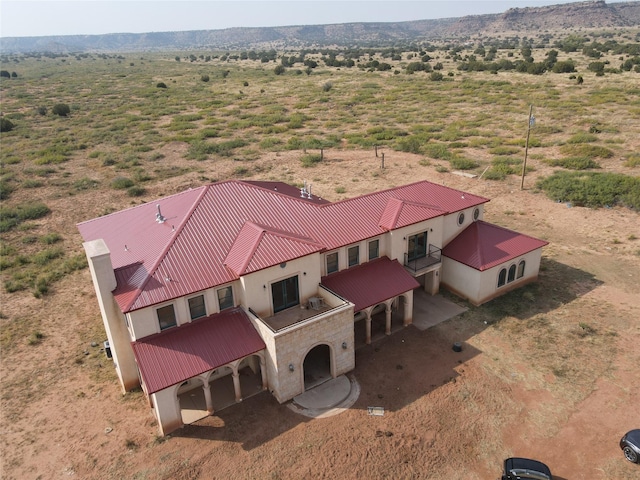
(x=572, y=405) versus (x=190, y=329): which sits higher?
(x=190, y=329)

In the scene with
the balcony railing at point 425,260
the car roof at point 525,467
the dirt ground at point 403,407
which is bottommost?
the dirt ground at point 403,407

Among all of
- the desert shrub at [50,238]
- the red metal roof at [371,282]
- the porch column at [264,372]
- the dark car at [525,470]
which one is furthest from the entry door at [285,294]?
the desert shrub at [50,238]

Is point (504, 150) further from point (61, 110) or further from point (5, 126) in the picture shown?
point (61, 110)

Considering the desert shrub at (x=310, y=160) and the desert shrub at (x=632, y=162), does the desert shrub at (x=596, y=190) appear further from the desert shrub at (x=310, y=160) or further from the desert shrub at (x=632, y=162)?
the desert shrub at (x=310, y=160)

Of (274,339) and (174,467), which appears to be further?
(274,339)

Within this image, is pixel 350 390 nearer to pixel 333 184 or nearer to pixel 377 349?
pixel 377 349

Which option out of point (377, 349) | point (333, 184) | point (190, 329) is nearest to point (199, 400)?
point (190, 329)
